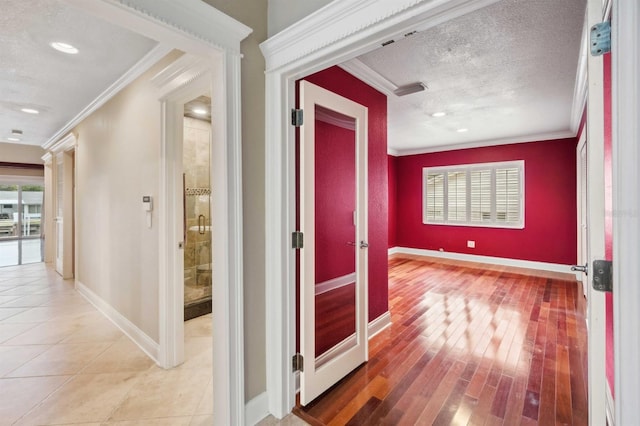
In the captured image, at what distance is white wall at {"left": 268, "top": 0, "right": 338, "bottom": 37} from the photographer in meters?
1.51

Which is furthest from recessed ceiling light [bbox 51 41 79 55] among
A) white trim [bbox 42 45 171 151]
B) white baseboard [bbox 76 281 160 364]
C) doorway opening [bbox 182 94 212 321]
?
white baseboard [bbox 76 281 160 364]

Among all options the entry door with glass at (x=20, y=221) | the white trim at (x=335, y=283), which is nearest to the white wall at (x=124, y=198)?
the white trim at (x=335, y=283)

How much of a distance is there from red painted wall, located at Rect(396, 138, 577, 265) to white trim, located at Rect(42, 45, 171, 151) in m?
6.01

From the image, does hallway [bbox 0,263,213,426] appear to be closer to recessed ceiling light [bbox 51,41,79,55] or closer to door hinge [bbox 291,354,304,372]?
door hinge [bbox 291,354,304,372]

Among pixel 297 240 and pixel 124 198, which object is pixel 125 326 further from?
pixel 297 240

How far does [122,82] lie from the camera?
9.24ft

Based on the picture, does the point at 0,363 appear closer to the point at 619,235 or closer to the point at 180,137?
the point at 180,137

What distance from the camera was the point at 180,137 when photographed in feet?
7.61

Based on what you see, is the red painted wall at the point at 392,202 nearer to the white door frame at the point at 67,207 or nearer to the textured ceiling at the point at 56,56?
the textured ceiling at the point at 56,56

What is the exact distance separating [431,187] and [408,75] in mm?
4435

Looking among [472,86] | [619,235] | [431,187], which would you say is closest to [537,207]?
[431,187]

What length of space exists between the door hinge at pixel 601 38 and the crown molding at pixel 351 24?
36cm

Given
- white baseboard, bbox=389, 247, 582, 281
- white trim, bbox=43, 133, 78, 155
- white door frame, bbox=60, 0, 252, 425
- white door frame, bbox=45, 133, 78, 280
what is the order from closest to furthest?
white door frame, bbox=60, 0, 252, 425
white trim, bbox=43, 133, 78, 155
white door frame, bbox=45, 133, 78, 280
white baseboard, bbox=389, 247, 582, 281

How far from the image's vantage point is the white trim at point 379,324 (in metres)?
2.88
